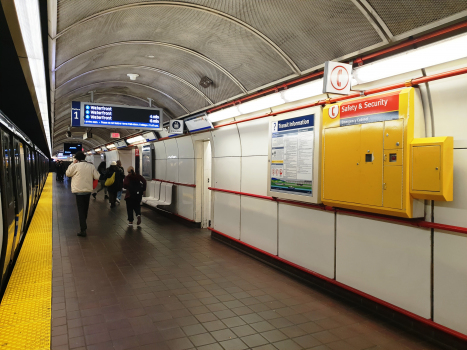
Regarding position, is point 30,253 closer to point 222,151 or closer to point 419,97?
point 222,151

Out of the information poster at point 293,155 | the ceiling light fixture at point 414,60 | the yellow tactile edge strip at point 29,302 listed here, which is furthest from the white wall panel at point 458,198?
the yellow tactile edge strip at point 29,302

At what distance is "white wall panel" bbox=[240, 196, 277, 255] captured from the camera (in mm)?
5652

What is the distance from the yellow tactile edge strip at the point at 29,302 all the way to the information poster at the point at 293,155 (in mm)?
3218

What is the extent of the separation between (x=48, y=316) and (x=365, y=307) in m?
3.30

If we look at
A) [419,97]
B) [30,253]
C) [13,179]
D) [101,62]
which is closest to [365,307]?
[419,97]

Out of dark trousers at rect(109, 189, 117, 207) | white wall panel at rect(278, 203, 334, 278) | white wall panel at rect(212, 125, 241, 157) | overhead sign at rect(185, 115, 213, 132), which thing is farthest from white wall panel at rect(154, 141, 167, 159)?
white wall panel at rect(278, 203, 334, 278)

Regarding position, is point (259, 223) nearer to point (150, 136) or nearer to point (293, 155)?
point (293, 155)

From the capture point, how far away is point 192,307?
395 cm

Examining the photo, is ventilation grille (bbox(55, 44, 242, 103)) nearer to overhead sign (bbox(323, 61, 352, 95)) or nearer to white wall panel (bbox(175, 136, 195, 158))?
white wall panel (bbox(175, 136, 195, 158))

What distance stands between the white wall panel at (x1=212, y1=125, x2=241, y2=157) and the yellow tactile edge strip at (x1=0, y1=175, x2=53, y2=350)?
361 centimetres

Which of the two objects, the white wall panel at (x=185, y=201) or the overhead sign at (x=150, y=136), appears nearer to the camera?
the white wall panel at (x=185, y=201)

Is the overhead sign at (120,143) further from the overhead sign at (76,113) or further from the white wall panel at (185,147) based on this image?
the overhead sign at (76,113)

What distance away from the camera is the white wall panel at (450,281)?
2992 mm

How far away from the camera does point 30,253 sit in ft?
19.1
